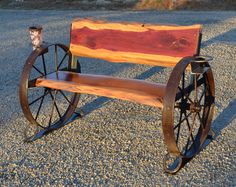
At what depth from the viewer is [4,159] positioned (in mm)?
3387

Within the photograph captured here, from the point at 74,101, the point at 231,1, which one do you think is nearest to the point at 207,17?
the point at 231,1

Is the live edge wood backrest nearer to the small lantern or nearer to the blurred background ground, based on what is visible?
the small lantern

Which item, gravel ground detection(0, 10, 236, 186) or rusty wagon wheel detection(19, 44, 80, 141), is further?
rusty wagon wheel detection(19, 44, 80, 141)

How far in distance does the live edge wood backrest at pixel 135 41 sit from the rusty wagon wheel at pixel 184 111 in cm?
24

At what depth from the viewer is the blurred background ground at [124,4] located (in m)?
11.5

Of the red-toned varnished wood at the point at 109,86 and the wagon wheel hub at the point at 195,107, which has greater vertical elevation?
the red-toned varnished wood at the point at 109,86

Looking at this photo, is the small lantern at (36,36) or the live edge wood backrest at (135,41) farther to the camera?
the small lantern at (36,36)

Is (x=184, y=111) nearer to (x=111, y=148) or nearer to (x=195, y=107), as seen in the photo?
(x=195, y=107)

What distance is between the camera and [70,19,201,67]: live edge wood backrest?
3.43 metres

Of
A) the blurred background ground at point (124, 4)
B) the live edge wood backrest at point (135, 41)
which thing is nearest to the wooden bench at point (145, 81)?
the live edge wood backrest at point (135, 41)

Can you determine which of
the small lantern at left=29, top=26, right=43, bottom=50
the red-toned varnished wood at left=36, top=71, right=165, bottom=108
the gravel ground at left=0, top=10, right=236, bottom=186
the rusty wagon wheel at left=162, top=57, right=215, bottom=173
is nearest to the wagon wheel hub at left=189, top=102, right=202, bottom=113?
the rusty wagon wheel at left=162, top=57, right=215, bottom=173

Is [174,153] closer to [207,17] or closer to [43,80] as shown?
[43,80]

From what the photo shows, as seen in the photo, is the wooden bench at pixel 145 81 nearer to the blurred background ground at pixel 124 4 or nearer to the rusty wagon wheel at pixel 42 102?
the rusty wagon wheel at pixel 42 102

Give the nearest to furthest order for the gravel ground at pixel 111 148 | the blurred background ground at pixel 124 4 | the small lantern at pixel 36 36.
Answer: the gravel ground at pixel 111 148, the small lantern at pixel 36 36, the blurred background ground at pixel 124 4
